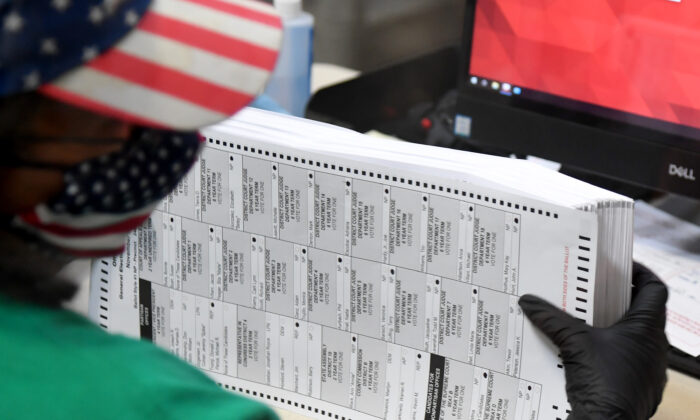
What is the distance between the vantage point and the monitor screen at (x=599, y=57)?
919mm

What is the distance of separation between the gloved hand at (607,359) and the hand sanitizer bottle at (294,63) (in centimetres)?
61

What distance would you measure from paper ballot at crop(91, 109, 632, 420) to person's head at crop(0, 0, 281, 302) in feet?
0.88

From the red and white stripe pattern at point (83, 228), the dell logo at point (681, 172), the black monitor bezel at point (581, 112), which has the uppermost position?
the red and white stripe pattern at point (83, 228)

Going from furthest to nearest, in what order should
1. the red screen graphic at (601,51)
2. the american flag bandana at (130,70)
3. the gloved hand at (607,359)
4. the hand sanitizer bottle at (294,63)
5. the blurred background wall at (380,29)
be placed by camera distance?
the blurred background wall at (380,29) → the hand sanitizer bottle at (294,63) → the red screen graphic at (601,51) → the gloved hand at (607,359) → the american flag bandana at (130,70)

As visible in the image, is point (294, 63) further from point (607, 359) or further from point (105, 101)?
point (105, 101)

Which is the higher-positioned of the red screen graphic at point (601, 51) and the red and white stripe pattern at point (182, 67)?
the red and white stripe pattern at point (182, 67)

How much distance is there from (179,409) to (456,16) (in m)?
1.14

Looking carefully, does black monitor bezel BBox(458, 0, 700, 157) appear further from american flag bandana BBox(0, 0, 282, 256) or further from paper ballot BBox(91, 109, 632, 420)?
american flag bandana BBox(0, 0, 282, 256)

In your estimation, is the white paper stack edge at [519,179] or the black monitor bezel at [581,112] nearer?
the white paper stack edge at [519,179]

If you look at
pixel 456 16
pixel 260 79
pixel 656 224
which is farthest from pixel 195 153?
pixel 456 16

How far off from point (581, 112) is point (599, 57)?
0.24ft

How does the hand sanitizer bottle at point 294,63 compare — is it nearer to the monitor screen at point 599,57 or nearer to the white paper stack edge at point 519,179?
the monitor screen at point 599,57

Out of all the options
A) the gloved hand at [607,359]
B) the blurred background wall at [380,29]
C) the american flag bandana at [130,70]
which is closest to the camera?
the american flag bandana at [130,70]

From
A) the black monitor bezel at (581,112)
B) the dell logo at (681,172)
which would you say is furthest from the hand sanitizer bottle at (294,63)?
the dell logo at (681,172)
